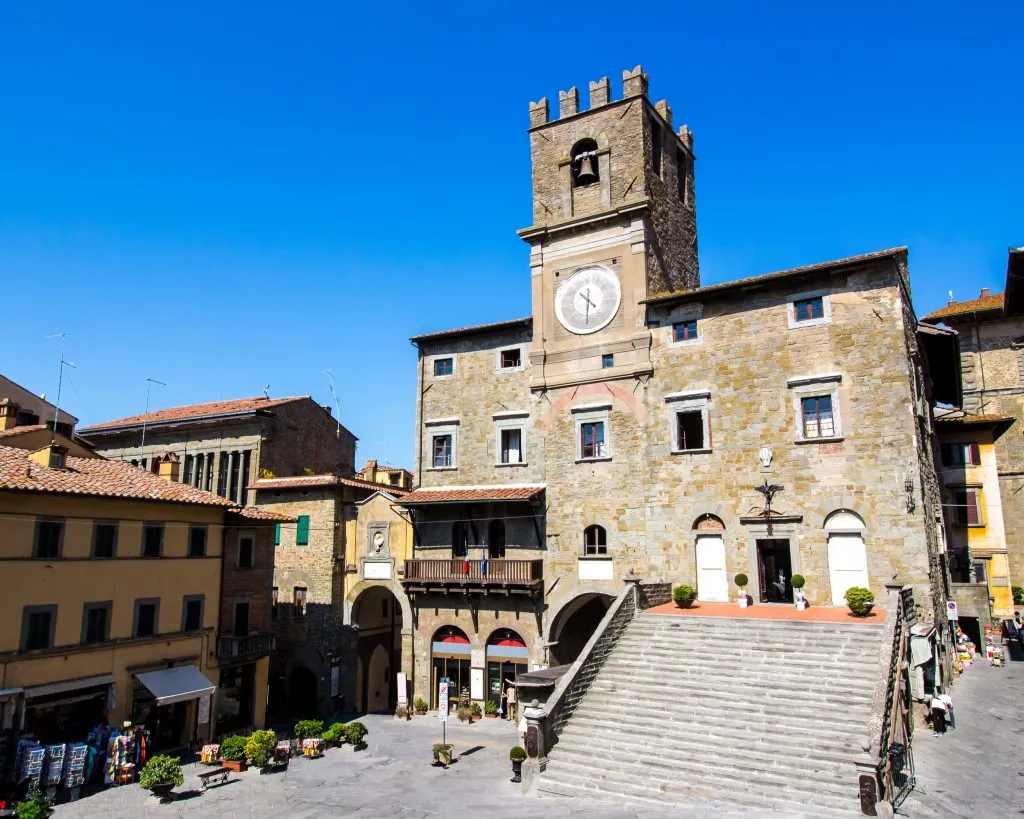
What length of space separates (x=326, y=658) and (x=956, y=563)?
3188 cm

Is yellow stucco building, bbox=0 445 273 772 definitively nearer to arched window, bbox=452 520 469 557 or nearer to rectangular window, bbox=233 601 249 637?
rectangular window, bbox=233 601 249 637

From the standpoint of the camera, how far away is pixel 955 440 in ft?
130

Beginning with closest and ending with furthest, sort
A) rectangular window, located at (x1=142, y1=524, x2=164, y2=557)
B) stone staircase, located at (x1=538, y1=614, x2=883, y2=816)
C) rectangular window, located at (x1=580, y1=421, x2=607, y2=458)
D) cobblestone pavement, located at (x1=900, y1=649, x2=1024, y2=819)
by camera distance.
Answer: cobblestone pavement, located at (x1=900, y1=649, x2=1024, y2=819) < stone staircase, located at (x1=538, y1=614, x2=883, y2=816) < rectangular window, located at (x1=142, y1=524, x2=164, y2=557) < rectangular window, located at (x1=580, y1=421, x2=607, y2=458)

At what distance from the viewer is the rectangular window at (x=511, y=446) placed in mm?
33781

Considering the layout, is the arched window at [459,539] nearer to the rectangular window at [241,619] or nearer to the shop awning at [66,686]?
the rectangular window at [241,619]

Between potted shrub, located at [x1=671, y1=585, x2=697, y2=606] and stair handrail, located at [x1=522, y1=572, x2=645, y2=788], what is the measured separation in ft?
4.16

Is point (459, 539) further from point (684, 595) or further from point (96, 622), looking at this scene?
point (96, 622)

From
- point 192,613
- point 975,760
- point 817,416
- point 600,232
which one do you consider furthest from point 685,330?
point 192,613

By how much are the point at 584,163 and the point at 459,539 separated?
17.7 meters

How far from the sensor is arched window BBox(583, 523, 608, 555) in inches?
1202

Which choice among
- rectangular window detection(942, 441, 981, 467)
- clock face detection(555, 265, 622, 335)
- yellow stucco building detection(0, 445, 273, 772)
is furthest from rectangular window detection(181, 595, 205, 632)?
rectangular window detection(942, 441, 981, 467)

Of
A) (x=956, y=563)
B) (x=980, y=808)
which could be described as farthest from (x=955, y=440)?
(x=980, y=808)

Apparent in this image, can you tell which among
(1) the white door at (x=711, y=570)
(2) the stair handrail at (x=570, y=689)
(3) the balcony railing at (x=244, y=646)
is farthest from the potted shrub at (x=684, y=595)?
(3) the balcony railing at (x=244, y=646)

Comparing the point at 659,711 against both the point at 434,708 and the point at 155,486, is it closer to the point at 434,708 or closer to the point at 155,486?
the point at 434,708
